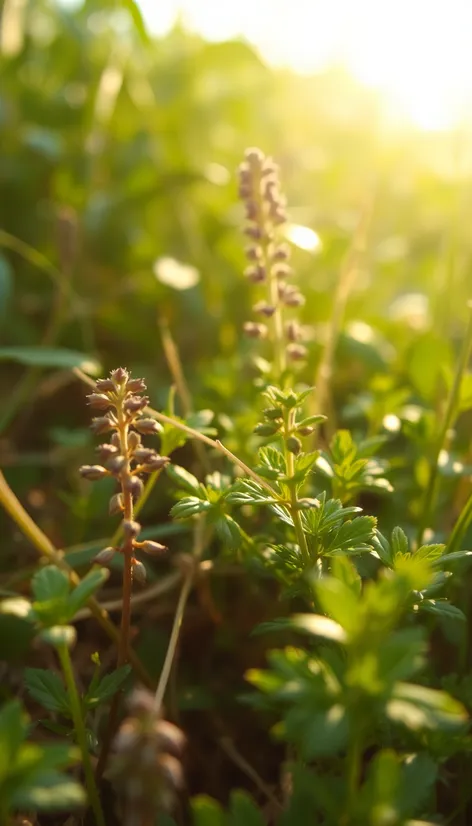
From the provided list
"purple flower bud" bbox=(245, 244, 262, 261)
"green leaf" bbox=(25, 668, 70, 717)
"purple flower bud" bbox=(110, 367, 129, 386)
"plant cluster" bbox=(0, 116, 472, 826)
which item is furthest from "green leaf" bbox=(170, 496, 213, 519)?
"purple flower bud" bbox=(245, 244, 262, 261)

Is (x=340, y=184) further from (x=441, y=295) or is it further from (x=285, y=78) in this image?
(x=441, y=295)

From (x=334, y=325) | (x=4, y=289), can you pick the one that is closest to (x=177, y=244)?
(x=4, y=289)

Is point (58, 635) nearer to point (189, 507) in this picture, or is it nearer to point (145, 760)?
point (145, 760)

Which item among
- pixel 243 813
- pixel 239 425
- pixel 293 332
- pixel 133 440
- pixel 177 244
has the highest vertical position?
pixel 177 244

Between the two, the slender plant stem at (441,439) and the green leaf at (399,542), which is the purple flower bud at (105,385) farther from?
the slender plant stem at (441,439)

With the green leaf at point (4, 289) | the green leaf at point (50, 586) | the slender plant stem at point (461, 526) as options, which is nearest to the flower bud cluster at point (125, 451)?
the green leaf at point (50, 586)

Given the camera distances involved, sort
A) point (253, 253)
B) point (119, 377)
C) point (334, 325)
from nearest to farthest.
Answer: point (119, 377)
point (253, 253)
point (334, 325)
